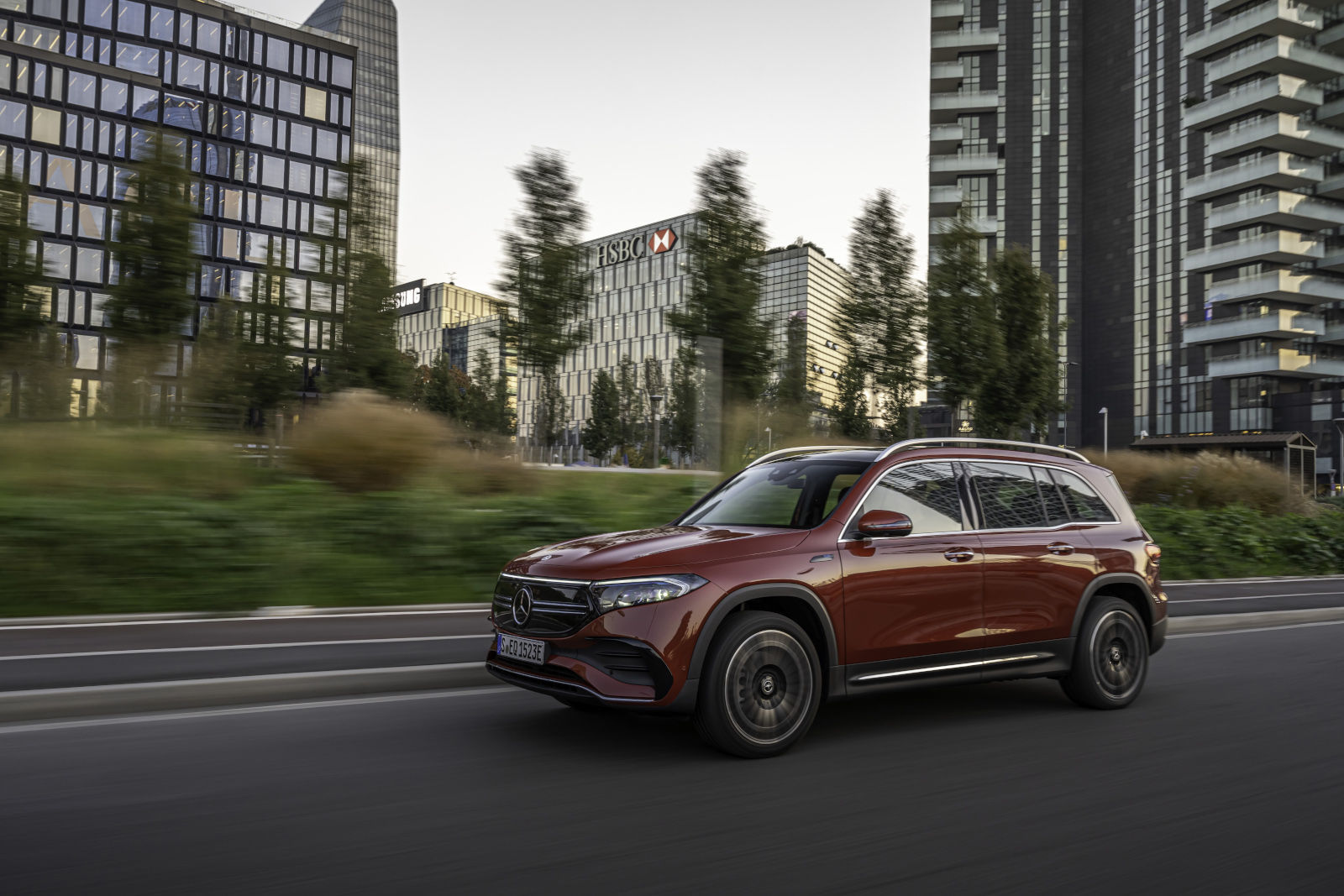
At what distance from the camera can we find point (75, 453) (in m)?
11.3

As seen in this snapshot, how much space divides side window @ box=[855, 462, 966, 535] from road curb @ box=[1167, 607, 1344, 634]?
525 centimetres

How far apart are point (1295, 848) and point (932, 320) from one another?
1882 cm

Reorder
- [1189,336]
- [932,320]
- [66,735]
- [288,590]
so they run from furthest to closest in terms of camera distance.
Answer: [1189,336], [932,320], [288,590], [66,735]

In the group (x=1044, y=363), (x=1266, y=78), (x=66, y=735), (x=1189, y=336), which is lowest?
(x=66, y=735)

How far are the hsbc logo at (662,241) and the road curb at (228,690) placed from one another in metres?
96.8

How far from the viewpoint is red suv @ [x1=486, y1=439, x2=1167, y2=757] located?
16.5ft

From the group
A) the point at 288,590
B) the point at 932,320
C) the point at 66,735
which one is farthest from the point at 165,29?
the point at 66,735

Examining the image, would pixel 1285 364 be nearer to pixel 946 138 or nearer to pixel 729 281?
pixel 946 138

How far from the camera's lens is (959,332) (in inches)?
874

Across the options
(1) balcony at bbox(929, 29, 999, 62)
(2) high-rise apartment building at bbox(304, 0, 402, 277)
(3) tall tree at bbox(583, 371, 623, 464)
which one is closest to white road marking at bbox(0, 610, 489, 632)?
(3) tall tree at bbox(583, 371, 623, 464)

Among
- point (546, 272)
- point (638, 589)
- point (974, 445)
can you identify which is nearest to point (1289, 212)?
point (546, 272)

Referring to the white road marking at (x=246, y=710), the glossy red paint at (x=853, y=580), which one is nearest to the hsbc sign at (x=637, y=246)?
the white road marking at (x=246, y=710)

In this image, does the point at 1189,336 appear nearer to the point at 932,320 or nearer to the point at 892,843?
the point at 932,320

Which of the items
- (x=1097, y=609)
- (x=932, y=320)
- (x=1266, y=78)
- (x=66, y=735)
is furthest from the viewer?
(x=1266, y=78)
